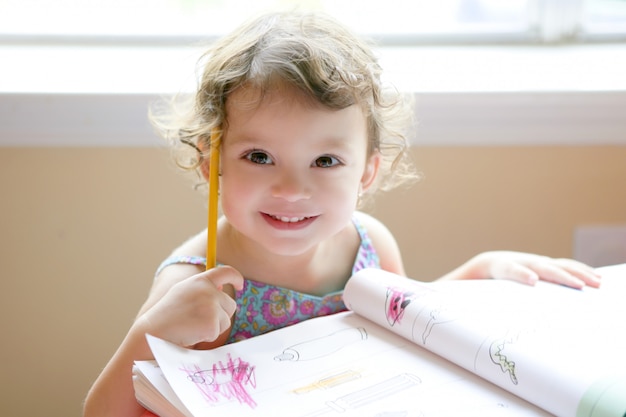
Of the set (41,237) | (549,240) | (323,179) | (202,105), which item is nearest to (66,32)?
(41,237)

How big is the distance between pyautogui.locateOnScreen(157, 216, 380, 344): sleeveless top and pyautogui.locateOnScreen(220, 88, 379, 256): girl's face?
0.09 meters

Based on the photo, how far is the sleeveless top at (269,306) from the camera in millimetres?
898

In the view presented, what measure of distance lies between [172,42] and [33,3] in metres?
0.24

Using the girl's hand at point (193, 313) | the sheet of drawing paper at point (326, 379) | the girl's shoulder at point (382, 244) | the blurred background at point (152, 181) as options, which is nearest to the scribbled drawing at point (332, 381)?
the sheet of drawing paper at point (326, 379)

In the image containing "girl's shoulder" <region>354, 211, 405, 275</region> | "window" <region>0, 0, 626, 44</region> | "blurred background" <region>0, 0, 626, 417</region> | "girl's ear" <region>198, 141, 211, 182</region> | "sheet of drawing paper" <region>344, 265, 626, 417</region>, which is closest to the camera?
"sheet of drawing paper" <region>344, 265, 626, 417</region>

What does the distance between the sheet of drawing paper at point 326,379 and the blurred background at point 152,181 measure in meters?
0.50

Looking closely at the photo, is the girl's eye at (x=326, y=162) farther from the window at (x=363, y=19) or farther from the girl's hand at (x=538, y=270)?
the window at (x=363, y=19)

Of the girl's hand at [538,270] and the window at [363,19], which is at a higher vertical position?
the window at [363,19]

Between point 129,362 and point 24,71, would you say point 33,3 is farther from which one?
point 129,362

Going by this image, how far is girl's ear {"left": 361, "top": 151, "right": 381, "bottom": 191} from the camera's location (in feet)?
3.06

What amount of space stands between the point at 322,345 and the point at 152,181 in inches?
21.0

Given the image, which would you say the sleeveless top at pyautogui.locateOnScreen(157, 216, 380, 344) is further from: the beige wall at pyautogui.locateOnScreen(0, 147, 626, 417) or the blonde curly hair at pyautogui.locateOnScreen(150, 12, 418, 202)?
the beige wall at pyautogui.locateOnScreen(0, 147, 626, 417)

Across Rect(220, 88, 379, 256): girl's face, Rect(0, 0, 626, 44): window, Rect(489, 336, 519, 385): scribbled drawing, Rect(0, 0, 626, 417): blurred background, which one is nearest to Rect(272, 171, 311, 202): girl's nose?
Rect(220, 88, 379, 256): girl's face

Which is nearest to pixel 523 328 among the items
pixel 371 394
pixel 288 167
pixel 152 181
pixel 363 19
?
pixel 371 394
